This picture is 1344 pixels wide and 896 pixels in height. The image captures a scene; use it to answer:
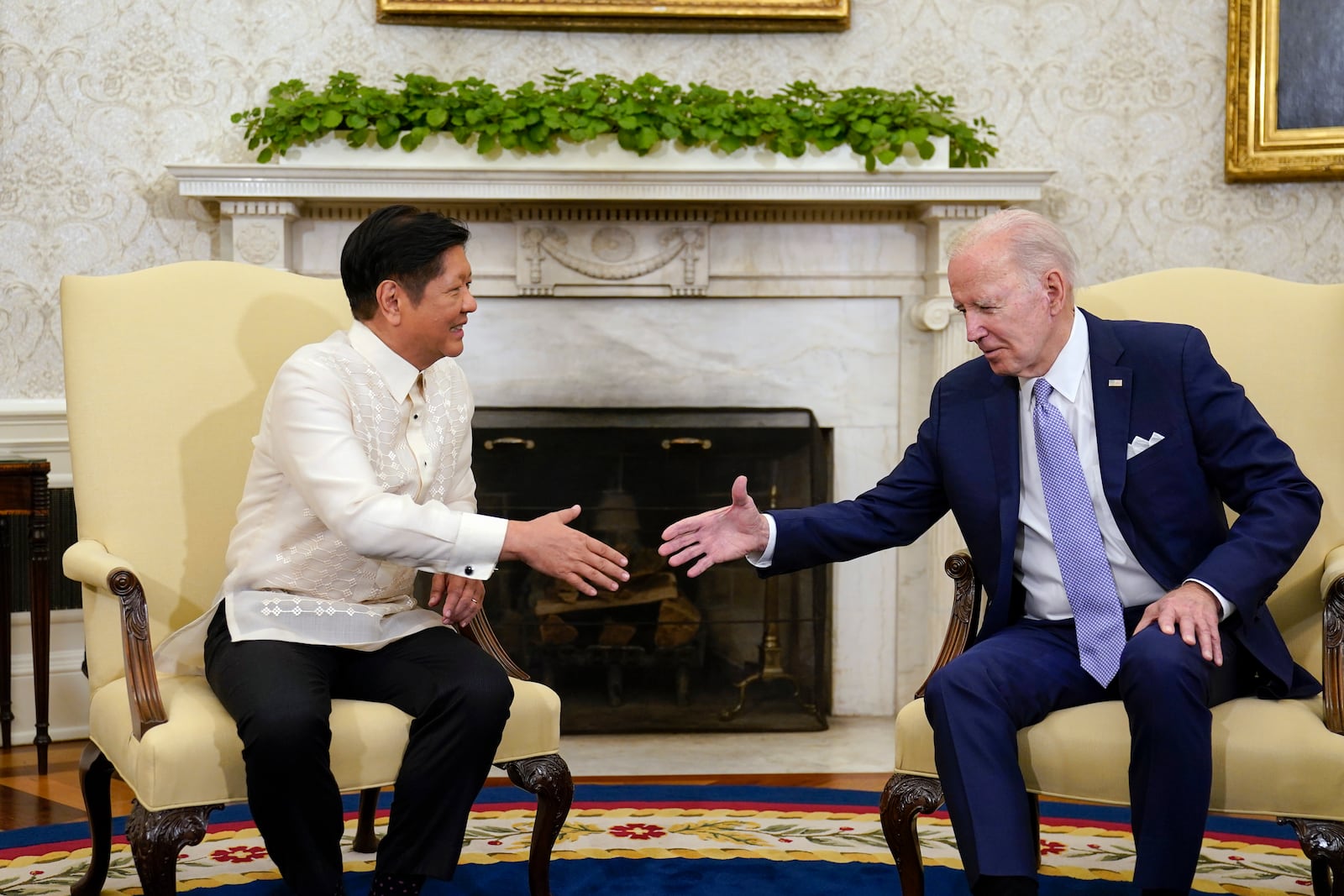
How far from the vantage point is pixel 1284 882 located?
8.13ft

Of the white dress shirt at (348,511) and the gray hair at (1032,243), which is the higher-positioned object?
the gray hair at (1032,243)

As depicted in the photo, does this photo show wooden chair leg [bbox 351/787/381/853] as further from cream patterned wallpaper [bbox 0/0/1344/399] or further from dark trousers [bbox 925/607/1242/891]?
cream patterned wallpaper [bbox 0/0/1344/399]

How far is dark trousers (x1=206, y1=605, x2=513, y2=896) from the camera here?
1.88 m

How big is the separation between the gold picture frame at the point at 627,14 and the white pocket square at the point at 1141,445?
7.15 ft

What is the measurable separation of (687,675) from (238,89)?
221 centimetres

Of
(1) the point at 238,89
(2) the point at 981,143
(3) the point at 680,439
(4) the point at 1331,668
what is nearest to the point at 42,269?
(1) the point at 238,89

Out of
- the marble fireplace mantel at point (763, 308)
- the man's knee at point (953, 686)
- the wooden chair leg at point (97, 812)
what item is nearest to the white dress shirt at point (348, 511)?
the wooden chair leg at point (97, 812)

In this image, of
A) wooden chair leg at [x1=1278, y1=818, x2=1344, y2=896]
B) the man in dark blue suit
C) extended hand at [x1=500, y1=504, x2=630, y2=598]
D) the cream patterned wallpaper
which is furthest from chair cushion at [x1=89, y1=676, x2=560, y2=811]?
the cream patterned wallpaper

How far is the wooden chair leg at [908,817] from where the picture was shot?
2.00 metres

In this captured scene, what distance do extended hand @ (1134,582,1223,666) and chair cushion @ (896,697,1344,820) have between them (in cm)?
12

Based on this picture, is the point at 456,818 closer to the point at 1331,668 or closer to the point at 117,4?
the point at 1331,668

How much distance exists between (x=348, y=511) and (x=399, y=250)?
48 cm

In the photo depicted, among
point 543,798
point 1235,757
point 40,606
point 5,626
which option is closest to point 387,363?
point 543,798

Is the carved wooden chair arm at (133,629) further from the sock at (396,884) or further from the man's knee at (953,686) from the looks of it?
the man's knee at (953,686)
